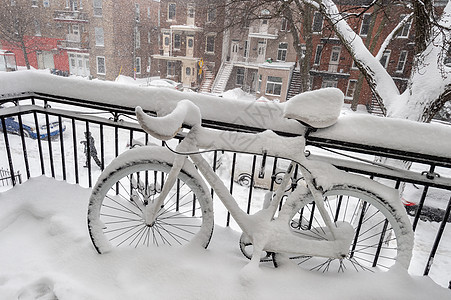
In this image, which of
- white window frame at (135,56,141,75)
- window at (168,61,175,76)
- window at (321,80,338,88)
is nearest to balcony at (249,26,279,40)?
window at (321,80,338,88)

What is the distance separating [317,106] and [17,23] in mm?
26540

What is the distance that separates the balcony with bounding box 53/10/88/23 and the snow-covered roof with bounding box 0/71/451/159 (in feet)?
73.7

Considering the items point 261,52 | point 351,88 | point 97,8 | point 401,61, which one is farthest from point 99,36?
point 401,61

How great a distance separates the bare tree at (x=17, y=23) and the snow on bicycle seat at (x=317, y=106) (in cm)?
2468

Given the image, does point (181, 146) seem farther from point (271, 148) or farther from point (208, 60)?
point (208, 60)

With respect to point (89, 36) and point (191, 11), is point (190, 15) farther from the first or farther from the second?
point (89, 36)

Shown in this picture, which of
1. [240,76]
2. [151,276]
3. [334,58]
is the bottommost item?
[151,276]

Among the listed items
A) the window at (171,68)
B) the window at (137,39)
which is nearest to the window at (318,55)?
the window at (171,68)

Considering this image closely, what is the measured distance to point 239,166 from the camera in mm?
8438

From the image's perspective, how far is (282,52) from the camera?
1908 cm

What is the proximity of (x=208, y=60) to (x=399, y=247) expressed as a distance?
827 inches

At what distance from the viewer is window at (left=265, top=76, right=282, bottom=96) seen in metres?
17.7

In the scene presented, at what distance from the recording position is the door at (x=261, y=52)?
19.4 metres

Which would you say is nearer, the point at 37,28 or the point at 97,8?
the point at 97,8
